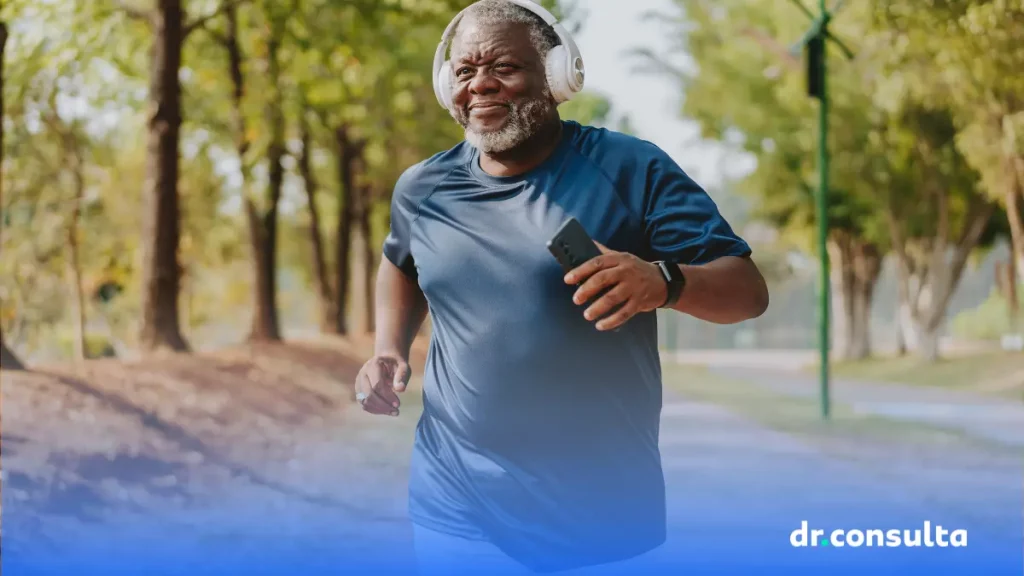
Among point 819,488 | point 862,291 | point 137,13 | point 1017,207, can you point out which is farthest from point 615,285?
point 862,291

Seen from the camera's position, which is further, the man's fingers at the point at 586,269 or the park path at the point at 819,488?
the park path at the point at 819,488

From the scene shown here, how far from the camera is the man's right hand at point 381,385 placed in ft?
11.3

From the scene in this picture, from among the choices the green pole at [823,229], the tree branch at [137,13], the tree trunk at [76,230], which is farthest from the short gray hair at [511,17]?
the tree trunk at [76,230]

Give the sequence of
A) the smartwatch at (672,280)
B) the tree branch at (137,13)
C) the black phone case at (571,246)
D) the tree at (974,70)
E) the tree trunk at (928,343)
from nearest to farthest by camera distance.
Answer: the black phone case at (571,246)
the smartwatch at (672,280)
the tree branch at (137,13)
the tree at (974,70)
the tree trunk at (928,343)

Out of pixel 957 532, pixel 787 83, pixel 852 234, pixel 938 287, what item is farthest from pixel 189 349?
pixel 852 234

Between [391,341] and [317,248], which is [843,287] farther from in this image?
[391,341]

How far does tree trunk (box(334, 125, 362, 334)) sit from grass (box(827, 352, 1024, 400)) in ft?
46.1

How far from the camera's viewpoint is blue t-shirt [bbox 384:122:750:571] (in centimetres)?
307

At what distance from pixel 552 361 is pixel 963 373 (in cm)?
3018

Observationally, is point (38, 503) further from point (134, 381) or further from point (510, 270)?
point (510, 270)

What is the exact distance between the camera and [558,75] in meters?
3.23

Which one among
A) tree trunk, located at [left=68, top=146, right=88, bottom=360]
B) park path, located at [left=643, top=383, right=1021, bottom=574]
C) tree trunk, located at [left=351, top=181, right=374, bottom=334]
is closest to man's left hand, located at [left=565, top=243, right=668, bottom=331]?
park path, located at [left=643, top=383, right=1021, bottom=574]

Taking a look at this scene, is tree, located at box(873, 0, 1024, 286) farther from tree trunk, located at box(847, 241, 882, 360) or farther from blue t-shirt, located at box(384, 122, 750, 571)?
blue t-shirt, located at box(384, 122, 750, 571)

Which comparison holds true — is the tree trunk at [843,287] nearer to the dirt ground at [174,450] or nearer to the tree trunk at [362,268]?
the tree trunk at [362,268]
